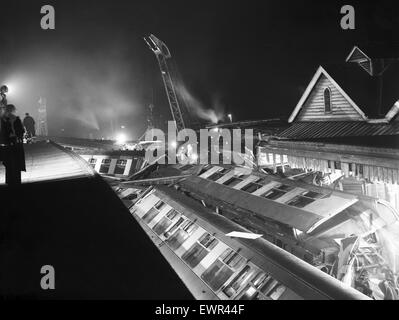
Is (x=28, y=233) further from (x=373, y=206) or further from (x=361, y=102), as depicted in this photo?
(x=361, y=102)

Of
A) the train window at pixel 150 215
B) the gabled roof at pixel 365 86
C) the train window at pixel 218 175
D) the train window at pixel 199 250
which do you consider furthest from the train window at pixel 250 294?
the gabled roof at pixel 365 86

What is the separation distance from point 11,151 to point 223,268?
5.86 metres

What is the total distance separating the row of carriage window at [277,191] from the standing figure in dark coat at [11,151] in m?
7.92

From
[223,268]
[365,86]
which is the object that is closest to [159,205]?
[223,268]

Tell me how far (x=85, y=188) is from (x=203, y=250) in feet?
11.2

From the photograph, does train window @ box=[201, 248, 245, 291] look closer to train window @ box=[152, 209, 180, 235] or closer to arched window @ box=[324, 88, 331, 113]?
train window @ box=[152, 209, 180, 235]

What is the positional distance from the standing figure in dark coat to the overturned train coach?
14.3 ft

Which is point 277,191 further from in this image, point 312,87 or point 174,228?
point 312,87

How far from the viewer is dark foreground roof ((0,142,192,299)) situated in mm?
3215

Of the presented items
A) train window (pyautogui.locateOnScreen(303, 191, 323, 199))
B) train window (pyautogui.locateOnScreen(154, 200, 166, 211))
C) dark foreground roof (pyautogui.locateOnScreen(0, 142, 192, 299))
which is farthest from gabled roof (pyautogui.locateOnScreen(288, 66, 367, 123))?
dark foreground roof (pyautogui.locateOnScreen(0, 142, 192, 299))

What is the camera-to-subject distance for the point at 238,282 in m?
6.17

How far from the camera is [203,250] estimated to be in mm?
7824

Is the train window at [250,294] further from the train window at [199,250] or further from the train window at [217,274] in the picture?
the train window at [199,250]
